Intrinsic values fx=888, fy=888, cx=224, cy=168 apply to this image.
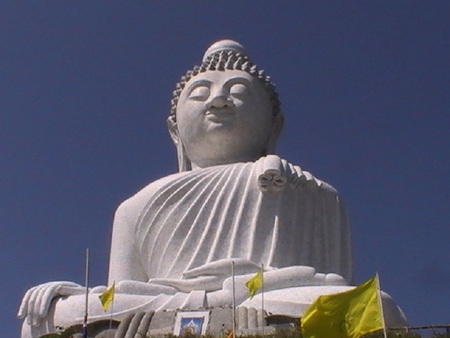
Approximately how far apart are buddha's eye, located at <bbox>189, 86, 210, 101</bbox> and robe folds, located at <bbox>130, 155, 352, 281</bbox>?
5.61ft

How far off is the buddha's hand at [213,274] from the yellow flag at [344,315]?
5.52 metres

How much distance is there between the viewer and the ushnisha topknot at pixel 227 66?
693 inches

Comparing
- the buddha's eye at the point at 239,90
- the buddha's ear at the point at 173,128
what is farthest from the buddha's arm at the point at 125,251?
the buddha's eye at the point at 239,90

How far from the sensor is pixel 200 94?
17.1 meters

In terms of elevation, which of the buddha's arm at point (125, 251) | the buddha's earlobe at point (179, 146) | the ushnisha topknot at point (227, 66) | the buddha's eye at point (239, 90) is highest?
the ushnisha topknot at point (227, 66)

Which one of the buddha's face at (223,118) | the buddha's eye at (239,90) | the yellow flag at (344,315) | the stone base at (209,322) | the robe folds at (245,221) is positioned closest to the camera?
the yellow flag at (344,315)

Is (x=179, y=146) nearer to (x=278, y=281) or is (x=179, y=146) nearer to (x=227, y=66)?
(x=227, y=66)

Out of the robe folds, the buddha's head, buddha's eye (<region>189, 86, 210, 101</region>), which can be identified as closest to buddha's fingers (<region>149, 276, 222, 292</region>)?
the robe folds

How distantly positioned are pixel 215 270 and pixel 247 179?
2073 mm

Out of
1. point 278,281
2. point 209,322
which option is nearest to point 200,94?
point 278,281

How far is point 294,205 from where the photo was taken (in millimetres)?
15336

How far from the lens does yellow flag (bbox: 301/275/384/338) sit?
8375mm

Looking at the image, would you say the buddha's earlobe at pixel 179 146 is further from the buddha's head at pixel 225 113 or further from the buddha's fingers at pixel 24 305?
the buddha's fingers at pixel 24 305

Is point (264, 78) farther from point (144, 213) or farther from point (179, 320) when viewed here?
point (179, 320)
